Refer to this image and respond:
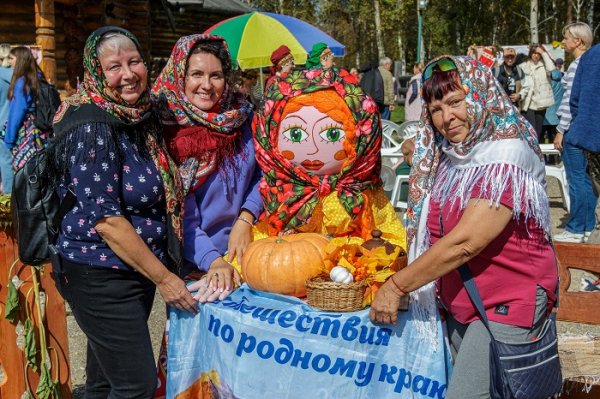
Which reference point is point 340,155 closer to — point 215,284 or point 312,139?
point 312,139

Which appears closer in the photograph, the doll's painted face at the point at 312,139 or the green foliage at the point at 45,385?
the doll's painted face at the point at 312,139

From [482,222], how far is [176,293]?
1.30 metres

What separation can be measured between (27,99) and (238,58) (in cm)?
331

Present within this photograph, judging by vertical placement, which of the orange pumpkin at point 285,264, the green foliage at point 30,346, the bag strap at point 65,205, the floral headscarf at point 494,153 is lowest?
the green foliage at point 30,346

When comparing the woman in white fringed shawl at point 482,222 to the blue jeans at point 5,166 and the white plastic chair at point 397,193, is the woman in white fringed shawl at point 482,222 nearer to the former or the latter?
the white plastic chair at point 397,193

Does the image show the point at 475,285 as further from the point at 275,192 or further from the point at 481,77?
the point at 275,192

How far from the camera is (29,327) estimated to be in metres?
3.49

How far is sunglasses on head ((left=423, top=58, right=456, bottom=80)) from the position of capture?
2404mm

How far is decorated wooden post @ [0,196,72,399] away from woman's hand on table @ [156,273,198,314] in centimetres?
107

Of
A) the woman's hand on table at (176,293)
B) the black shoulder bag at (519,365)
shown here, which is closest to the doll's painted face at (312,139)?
the woman's hand on table at (176,293)

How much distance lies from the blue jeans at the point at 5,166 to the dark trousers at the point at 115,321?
19.7ft

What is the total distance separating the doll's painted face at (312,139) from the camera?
3.05m

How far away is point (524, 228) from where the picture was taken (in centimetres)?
241

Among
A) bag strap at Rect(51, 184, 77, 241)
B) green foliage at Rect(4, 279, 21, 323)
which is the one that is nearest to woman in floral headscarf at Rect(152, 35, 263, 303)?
bag strap at Rect(51, 184, 77, 241)
